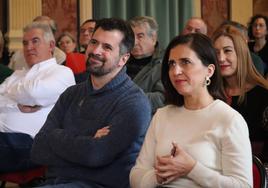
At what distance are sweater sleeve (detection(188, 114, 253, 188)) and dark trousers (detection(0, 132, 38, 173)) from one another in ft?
4.80

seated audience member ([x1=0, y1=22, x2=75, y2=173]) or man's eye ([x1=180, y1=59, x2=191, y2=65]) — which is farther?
seated audience member ([x1=0, y1=22, x2=75, y2=173])

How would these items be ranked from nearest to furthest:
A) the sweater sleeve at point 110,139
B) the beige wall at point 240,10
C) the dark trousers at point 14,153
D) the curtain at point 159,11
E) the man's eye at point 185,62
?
the man's eye at point 185,62 → the sweater sleeve at point 110,139 → the dark trousers at point 14,153 → the curtain at point 159,11 → the beige wall at point 240,10

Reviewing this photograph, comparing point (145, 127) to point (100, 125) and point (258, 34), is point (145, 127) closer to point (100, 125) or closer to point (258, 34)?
point (100, 125)

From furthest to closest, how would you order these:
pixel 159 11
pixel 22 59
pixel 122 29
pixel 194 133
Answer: pixel 159 11
pixel 22 59
pixel 122 29
pixel 194 133

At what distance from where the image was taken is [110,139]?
2.05m

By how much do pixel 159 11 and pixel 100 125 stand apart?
3982 mm

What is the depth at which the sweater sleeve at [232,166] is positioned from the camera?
5.61ft

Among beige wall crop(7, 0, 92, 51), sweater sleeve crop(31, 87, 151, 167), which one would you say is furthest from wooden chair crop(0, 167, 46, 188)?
beige wall crop(7, 0, 92, 51)

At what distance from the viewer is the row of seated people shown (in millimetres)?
1761

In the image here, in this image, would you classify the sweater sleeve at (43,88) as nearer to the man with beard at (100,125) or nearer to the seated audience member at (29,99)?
the seated audience member at (29,99)

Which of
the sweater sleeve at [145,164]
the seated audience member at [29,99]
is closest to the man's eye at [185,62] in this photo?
the sweater sleeve at [145,164]

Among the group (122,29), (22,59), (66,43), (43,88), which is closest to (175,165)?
(122,29)

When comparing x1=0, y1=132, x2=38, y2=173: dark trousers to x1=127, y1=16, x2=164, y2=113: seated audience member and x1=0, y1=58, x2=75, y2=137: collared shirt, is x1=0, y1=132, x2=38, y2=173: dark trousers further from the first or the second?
x1=127, y1=16, x2=164, y2=113: seated audience member

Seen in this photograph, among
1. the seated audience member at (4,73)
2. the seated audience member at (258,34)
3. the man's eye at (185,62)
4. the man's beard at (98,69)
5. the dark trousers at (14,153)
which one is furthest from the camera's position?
the seated audience member at (258,34)
